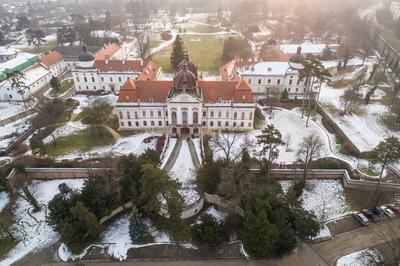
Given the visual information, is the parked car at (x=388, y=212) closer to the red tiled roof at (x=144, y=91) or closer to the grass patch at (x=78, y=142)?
the red tiled roof at (x=144, y=91)

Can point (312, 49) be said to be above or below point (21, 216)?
above

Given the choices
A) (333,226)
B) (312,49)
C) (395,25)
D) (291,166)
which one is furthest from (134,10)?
(333,226)

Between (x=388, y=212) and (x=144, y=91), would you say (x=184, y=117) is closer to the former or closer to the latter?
(x=144, y=91)

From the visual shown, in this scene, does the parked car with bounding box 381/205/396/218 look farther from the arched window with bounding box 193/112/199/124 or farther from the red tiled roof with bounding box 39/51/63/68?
the red tiled roof with bounding box 39/51/63/68

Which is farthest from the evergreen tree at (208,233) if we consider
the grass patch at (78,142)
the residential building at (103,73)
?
the residential building at (103,73)

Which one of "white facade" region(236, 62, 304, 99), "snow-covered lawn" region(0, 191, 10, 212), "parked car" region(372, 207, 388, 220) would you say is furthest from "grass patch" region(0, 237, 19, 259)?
"white facade" region(236, 62, 304, 99)

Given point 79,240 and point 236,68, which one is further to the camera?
point 236,68

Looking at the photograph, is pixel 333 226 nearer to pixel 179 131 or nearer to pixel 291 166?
pixel 291 166
